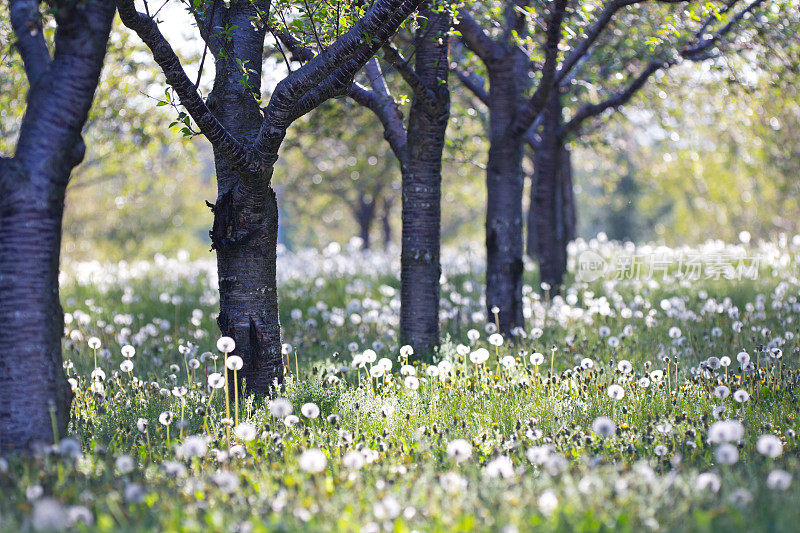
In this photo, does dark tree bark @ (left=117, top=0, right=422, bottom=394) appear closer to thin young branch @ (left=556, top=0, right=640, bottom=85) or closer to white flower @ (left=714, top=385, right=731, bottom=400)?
thin young branch @ (left=556, top=0, right=640, bottom=85)

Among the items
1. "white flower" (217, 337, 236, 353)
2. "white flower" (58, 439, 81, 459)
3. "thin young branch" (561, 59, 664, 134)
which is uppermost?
"thin young branch" (561, 59, 664, 134)

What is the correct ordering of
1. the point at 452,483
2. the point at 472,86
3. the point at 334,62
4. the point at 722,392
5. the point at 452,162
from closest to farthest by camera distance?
1. the point at 452,483
2. the point at 722,392
3. the point at 334,62
4. the point at 472,86
5. the point at 452,162

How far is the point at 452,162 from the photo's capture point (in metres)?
13.4

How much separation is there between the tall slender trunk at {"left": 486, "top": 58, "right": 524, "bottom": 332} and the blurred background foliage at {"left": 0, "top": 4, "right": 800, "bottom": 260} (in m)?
0.89

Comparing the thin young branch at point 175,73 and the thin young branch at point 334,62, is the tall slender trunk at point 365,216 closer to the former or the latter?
the thin young branch at point 334,62

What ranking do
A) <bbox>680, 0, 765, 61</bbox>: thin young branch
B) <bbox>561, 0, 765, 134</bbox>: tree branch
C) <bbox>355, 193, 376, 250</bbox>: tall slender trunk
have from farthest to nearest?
<bbox>355, 193, 376, 250</bbox>: tall slender trunk → <bbox>561, 0, 765, 134</bbox>: tree branch → <bbox>680, 0, 765, 61</bbox>: thin young branch

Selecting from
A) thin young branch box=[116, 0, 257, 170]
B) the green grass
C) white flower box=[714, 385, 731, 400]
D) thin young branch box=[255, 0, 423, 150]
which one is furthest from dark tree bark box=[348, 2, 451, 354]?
white flower box=[714, 385, 731, 400]

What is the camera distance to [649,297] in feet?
31.7

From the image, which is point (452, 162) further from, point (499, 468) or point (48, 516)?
point (48, 516)

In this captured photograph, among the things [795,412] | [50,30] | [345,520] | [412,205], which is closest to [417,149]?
[412,205]

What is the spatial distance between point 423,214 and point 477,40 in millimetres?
2321

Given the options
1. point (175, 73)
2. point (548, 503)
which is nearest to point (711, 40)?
point (175, 73)

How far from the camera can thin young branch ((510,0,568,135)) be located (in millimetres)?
6296

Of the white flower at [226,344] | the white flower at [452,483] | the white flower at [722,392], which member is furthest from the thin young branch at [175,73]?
the white flower at [722,392]
